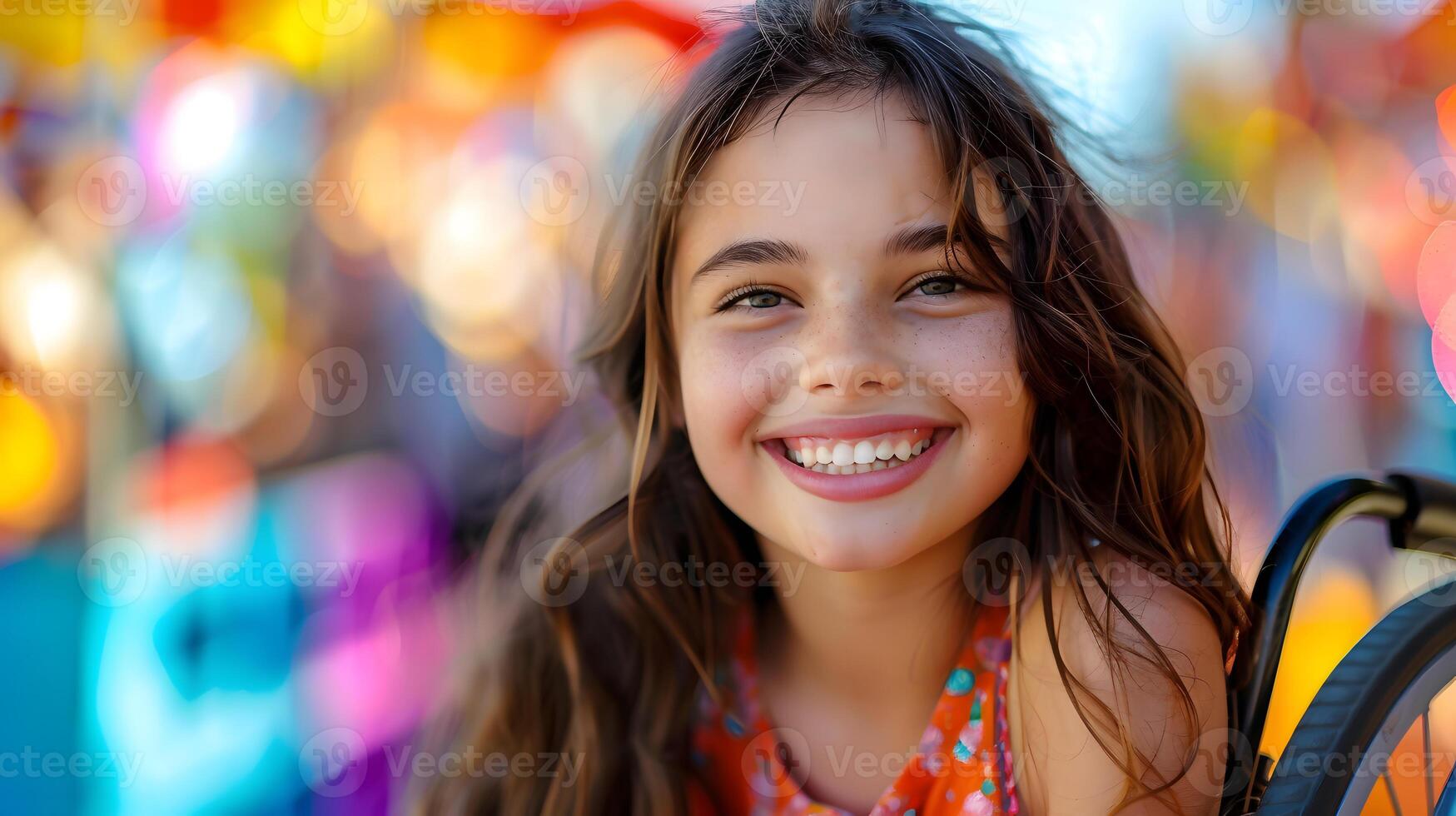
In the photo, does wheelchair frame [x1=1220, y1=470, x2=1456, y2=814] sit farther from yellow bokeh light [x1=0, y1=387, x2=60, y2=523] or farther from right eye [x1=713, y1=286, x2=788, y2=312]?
A: yellow bokeh light [x1=0, y1=387, x2=60, y2=523]

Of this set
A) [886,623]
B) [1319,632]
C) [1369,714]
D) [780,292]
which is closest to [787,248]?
[780,292]

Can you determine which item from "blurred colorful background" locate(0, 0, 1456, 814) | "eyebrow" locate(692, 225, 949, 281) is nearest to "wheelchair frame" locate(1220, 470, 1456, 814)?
"eyebrow" locate(692, 225, 949, 281)

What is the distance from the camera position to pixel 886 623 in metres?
0.88

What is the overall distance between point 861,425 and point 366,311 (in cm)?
107

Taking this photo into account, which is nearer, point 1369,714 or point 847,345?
point 1369,714

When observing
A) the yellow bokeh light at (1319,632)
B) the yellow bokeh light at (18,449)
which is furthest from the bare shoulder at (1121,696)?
the yellow bokeh light at (18,449)

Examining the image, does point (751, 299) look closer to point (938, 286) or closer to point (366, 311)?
point (938, 286)

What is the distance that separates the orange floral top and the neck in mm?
23

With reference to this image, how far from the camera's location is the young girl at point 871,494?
73cm

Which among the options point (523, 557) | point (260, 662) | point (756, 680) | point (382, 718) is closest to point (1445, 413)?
point (756, 680)

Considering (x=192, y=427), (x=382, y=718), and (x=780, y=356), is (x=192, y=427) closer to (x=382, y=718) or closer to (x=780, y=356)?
(x=382, y=718)

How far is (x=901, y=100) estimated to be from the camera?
2.49ft

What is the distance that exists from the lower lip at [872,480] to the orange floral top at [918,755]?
0.67 ft

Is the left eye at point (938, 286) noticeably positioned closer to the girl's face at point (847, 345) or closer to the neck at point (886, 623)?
the girl's face at point (847, 345)
